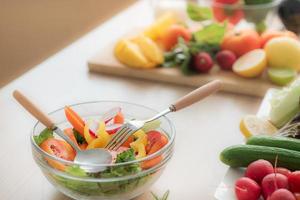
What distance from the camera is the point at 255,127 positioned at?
0.99 meters

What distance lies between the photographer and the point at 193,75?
4.21ft

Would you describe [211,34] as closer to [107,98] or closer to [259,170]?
[107,98]

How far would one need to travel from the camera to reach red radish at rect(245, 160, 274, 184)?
30.7 inches

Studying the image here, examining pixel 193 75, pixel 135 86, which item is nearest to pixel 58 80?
pixel 135 86

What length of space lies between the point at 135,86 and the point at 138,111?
1.11ft

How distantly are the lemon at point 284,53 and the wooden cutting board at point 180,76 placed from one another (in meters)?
0.05

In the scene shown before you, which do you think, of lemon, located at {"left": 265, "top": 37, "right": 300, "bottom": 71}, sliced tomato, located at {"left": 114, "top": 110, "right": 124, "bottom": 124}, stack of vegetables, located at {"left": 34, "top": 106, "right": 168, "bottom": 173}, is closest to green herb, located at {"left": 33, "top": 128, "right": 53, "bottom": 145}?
stack of vegetables, located at {"left": 34, "top": 106, "right": 168, "bottom": 173}

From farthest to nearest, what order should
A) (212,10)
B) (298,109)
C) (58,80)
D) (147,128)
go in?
1. (212,10)
2. (58,80)
3. (298,109)
4. (147,128)

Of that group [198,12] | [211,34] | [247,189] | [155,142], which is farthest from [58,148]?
[198,12]

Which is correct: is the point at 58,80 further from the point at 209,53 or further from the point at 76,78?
the point at 209,53

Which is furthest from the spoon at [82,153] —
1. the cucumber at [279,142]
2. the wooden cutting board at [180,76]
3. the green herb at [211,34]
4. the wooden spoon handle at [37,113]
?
the green herb at [211,34]

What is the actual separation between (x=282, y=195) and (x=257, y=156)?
136mm

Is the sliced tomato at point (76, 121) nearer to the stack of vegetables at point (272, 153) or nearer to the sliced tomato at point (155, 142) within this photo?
the sliced tomato at point (155, 142)

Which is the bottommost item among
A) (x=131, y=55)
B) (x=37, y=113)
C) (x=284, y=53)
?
(x=284, y=53)
